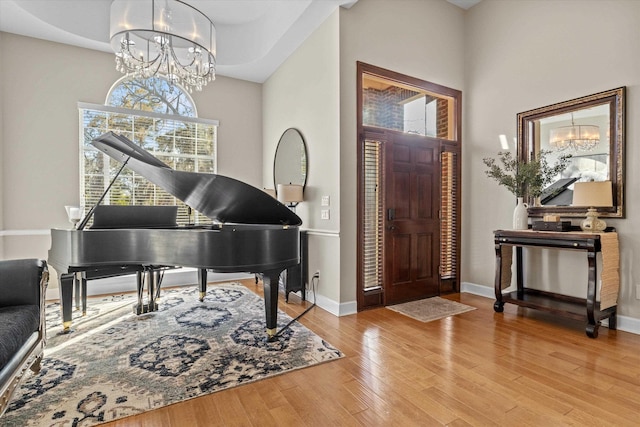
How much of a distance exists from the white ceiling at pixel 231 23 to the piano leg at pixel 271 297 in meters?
2.92

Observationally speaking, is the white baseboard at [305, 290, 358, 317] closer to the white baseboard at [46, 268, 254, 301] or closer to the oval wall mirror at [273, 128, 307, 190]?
Result: the oval wall mirror at [273, 128, 307, 190]

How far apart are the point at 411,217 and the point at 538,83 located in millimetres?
2113

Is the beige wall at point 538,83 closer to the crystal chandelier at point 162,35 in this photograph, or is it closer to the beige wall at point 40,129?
the crystal chandelier at point 162,35

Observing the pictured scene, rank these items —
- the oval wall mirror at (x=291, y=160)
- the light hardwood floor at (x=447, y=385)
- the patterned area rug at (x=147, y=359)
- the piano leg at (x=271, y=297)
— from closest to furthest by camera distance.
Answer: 1. the light hardwood floor at (x=447, y=385)
2. the patterned area rug at (x=147, y=359)
3. the piano leg at (x=271, y=297)
4. the oval wall mirror at (x=291, y=160)

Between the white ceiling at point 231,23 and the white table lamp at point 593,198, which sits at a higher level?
the white ceiling at point 231,23

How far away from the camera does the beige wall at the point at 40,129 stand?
4.09 meters

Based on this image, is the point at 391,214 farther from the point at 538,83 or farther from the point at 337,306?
the point at 538,83

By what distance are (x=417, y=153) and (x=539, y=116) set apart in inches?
54.8

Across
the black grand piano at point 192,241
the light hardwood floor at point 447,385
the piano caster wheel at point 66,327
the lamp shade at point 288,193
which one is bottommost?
the light hardwood floor at point 447,385

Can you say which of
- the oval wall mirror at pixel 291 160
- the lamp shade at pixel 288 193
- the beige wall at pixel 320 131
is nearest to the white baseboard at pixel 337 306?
the beige wall at pixel 320 131

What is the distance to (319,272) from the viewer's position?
3.96 m

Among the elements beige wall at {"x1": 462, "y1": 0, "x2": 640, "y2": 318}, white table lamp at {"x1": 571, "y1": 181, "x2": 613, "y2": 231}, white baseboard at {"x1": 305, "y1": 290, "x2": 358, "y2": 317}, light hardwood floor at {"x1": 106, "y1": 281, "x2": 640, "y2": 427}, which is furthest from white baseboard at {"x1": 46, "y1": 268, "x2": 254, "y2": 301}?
white table lamp at {"x1": 571, "y1": 181, "x2": 613, "y2": 231}

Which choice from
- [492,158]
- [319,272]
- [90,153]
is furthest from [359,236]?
[90,153]

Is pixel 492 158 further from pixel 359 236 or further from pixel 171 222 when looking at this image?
pixel 171 222
